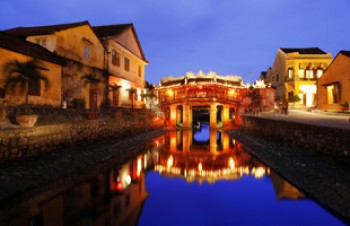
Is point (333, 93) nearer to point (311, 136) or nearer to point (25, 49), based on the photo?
point (311, 136)

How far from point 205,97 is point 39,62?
929 inches

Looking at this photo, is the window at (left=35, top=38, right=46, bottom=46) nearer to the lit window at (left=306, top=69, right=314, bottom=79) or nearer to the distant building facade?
the distant building facade

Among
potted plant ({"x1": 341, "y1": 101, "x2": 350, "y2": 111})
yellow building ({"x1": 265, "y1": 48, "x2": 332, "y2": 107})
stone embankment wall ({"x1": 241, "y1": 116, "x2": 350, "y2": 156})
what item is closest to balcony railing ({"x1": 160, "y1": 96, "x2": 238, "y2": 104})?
yellow building ({"x1": 265, "y1": 48, "x2": 332, "y2": 107})

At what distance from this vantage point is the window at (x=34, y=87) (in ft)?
48.8

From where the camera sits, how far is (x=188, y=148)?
69.1ft

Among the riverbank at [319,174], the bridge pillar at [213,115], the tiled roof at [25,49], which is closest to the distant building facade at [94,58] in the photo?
the tiled roof at [25,49]

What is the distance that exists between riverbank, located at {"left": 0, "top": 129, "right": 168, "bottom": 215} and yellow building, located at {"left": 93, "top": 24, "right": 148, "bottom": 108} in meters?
11.8

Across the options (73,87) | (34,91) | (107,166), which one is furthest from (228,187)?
(73,87)

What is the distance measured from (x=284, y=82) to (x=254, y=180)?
109 ft

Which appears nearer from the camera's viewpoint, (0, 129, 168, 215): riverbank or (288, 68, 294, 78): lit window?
(0, 129, 168, 215): riverbank

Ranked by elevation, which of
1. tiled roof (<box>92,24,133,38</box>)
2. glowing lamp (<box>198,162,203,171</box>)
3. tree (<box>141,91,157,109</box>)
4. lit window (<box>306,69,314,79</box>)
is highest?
tiled roof (<box>92,24,133,38</box>)

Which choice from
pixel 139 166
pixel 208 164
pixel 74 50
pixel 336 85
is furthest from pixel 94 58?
pixel 336 85

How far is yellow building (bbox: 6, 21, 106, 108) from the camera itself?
18141mm

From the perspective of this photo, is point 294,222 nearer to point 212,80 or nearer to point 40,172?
point 40,172
